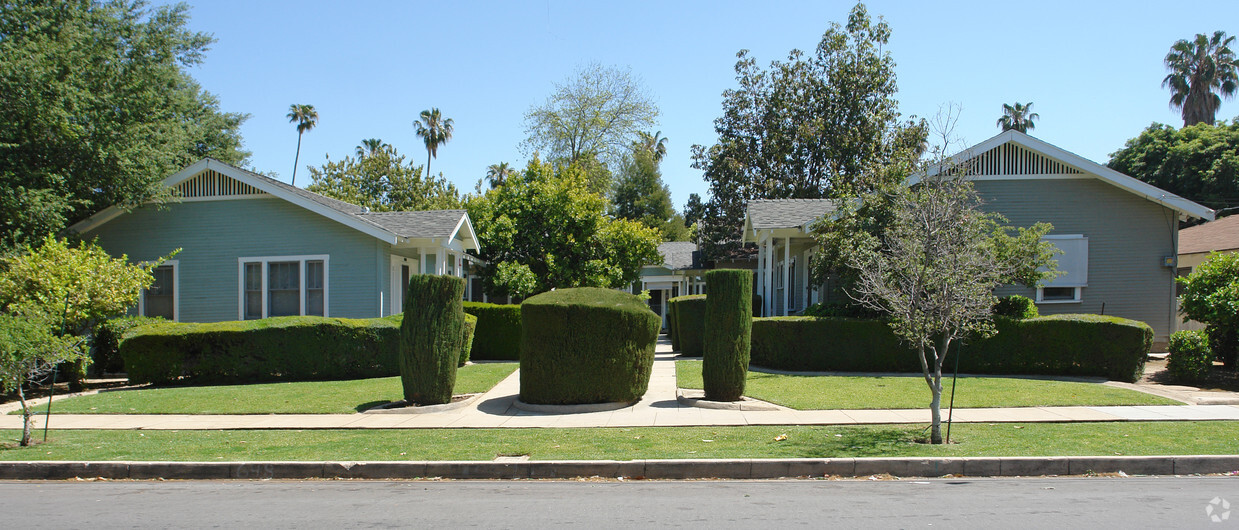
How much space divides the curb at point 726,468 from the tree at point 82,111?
470 inches

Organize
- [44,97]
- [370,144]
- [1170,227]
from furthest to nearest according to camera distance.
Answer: [370,144] → [1170,227] → [44,97]

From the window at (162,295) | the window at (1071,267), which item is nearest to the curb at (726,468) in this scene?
the window at (1071,267)

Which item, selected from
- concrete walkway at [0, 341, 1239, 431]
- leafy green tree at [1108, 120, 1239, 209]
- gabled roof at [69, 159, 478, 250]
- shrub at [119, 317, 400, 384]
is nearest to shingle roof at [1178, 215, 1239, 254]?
leafy green tree at [1108, 120, 1239, 209]

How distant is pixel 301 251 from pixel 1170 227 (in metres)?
21.4

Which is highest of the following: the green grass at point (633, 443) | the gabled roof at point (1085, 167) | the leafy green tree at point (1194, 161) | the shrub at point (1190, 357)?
the leafy green tree at point (1194, 161)

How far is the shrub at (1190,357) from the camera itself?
14.0m

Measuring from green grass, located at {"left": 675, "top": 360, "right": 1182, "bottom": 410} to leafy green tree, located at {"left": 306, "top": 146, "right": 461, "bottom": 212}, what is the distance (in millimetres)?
29406

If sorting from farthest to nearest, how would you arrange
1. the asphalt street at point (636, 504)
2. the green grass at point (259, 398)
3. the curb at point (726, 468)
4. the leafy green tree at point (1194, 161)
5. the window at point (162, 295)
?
the leafy green tree at point (1194, 161) → the window at point (162, 295) → the green grass at point (259, 398) → the curb at point (726, 468) → the asphalt street at point (636, 504)

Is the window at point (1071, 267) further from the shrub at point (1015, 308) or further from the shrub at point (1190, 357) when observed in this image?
the shrub at point (1190, 357)

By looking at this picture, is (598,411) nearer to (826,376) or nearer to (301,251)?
(826,376)

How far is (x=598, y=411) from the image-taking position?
1170 centimetres

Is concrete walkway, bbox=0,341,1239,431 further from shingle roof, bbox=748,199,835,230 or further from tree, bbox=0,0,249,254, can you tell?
shingle roof, bbox=748,199,835,230

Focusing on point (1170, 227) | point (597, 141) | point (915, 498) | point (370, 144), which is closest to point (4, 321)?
point (915, 498)

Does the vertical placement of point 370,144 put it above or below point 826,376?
above
